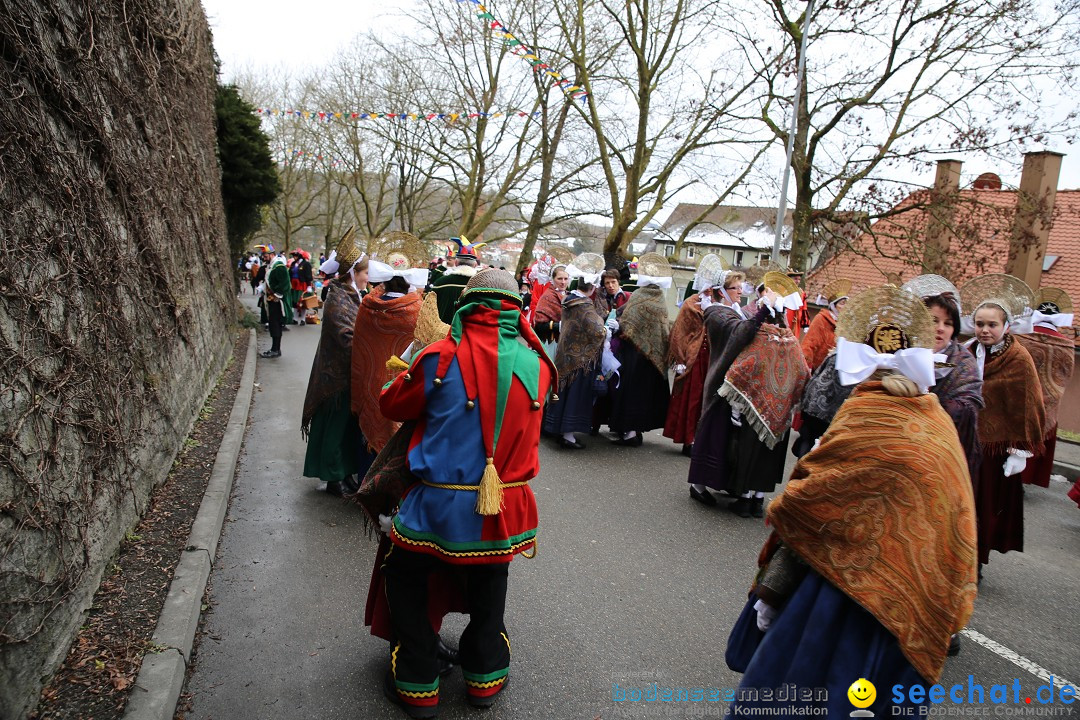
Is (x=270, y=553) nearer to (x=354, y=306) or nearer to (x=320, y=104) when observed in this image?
(x=354, y=306)

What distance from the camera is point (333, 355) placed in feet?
17.6

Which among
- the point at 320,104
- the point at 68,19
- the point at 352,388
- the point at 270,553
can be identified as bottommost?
Answer: the point at 270,553

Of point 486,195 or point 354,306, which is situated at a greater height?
point 486,195

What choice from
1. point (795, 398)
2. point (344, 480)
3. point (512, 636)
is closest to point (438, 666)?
point (512, 636)

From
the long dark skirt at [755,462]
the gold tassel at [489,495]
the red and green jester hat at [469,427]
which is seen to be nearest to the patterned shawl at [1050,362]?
the long dark skirt at [755,462]

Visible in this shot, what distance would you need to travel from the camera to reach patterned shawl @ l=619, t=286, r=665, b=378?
810 centimetres

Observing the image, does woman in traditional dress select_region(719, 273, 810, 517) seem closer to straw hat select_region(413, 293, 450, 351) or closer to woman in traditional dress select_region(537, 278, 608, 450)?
woman in traditional dress select_region(537, 278, 608, 450)

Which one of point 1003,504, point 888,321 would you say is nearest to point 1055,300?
point 1003,504

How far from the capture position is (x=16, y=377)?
113 inches

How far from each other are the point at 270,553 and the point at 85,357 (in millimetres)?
1777

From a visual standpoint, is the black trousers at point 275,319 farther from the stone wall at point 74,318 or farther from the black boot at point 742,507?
the black boot at point 742,507

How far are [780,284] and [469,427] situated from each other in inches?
139

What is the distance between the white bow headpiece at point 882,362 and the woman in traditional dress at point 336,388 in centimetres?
374

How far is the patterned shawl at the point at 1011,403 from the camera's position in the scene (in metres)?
4.88
